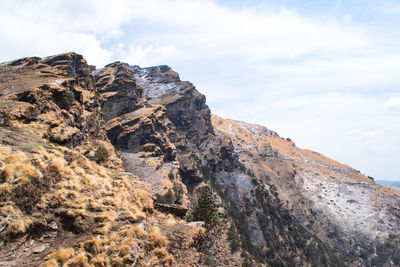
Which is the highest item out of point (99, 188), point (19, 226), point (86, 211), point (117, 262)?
point (99, 188)

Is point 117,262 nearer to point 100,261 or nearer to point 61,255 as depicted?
point 100,261

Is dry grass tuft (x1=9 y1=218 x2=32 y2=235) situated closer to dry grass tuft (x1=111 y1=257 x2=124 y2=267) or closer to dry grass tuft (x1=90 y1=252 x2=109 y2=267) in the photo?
dry grass tuft (x1=90 y1=252 x2=109 y2=267)

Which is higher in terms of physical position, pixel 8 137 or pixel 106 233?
pixel 8 137

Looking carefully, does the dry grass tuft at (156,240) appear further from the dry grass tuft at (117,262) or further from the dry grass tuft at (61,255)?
the dry grass tuft at (61,255)

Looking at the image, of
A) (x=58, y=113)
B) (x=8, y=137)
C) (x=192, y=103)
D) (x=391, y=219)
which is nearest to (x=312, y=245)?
(x=391, y=219)

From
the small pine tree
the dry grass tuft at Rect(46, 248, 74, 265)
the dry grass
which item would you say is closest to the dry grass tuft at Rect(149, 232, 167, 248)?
the dry grass

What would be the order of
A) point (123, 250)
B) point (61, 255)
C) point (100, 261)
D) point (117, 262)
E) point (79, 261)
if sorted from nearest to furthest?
point (61, 255) < point (79, 261) < point (100, 261) < point (117, 262) < point (123, 250)

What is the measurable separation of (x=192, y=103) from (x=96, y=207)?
15715 cm

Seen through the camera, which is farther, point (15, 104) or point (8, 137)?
point (15, 104)

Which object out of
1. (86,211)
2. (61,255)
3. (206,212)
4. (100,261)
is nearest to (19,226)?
(61,255)

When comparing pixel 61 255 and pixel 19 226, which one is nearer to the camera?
pixel 61 255

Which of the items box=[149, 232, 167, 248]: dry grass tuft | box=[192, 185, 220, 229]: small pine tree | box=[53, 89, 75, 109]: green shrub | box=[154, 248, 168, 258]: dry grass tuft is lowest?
box=[192, 185, 220, 229]: small pine tree

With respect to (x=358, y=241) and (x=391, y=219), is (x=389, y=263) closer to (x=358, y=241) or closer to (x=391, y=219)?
(x=358, y=241)

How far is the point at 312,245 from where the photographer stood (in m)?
164
